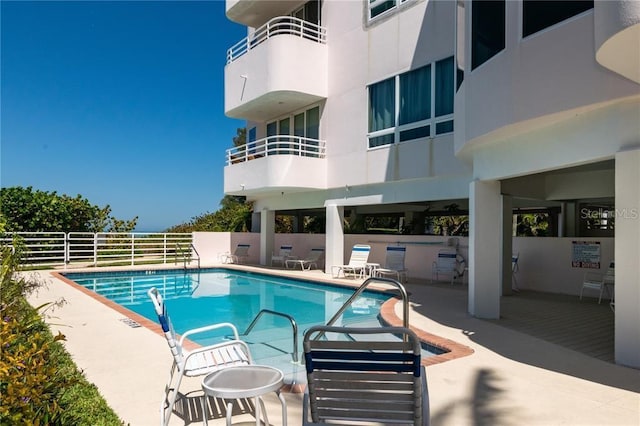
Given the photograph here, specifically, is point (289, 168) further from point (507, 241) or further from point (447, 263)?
point (507, 241)

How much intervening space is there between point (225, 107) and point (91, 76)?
18.6 m

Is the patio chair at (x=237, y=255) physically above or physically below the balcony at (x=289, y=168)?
below

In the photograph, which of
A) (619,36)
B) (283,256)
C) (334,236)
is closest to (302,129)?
(334,236)

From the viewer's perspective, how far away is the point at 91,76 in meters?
33.2

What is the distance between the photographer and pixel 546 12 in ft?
21.7

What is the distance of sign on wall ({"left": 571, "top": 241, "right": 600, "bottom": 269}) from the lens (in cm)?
1212

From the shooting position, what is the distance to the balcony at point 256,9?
19453 mm

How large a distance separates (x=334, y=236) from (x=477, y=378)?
1280 centimetres

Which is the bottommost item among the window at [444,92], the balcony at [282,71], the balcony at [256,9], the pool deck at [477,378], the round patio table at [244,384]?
the pool deck at [477,378]

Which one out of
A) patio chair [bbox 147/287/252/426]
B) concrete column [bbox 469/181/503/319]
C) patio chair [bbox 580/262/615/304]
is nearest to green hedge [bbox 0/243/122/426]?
patio chair [bbox 147/287/252/426]

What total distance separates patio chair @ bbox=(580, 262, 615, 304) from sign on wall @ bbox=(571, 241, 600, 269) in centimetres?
25

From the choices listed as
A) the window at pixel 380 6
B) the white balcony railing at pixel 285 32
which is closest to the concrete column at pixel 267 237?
the white balcony railing at pixel 285 32

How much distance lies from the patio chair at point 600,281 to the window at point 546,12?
23.2 ft

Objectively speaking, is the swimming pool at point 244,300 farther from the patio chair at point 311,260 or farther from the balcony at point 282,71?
the balcony at point 282,71
